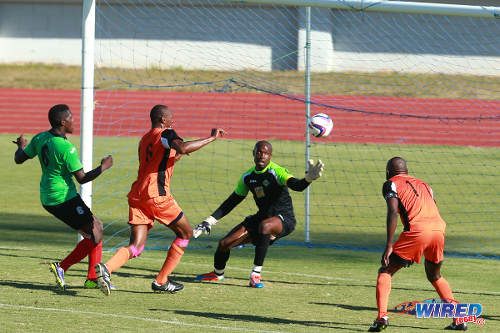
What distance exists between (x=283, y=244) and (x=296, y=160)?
10433 millimetres

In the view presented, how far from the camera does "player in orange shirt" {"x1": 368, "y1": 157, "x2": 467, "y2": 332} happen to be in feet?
22.5

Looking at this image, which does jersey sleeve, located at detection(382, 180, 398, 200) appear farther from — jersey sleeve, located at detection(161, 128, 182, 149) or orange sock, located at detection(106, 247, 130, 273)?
orange sock, located at detection(106, 247, 130, 273)

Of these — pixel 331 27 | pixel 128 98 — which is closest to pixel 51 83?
pixel 128 98

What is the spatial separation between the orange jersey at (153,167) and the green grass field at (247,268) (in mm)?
1092

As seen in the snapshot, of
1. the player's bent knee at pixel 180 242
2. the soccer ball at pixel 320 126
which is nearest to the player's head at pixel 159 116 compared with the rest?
the player's bent knee at pixel 180 242

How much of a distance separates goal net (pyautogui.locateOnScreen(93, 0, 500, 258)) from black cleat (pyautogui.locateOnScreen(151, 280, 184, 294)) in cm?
297

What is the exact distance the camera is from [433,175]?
62.8 ft

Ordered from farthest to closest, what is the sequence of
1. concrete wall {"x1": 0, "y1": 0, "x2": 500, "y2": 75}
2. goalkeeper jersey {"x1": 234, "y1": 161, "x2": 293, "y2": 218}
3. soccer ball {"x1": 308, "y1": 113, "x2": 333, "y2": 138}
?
concrete wall {"x1": 0, "y1": 0, "x2": 500, "y2": 75} < soccer ball {"x1": 308, "y1": 113, "x2": 333, "y2": 138} < goalkeeper jersey {"x1": 234, "y1": 161, "x2": 293, "y2": 218}

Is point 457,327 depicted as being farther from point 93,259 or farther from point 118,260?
point 93,259

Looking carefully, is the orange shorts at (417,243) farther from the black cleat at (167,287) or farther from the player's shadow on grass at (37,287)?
the player's shadow on grass at (37,287)

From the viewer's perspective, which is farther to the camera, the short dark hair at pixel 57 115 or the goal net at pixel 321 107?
the goal net at pixel 321 107

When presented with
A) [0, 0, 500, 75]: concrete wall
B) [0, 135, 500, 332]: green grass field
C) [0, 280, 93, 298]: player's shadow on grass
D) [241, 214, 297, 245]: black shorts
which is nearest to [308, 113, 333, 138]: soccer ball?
[241, 214, 297, 245]: black shorts

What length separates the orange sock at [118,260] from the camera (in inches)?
311

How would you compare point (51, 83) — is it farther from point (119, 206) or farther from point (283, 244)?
point (283, 244)
